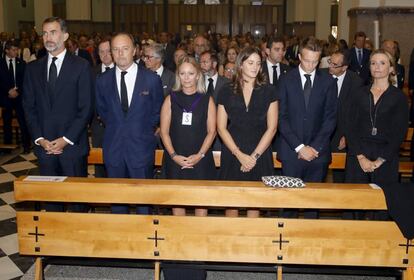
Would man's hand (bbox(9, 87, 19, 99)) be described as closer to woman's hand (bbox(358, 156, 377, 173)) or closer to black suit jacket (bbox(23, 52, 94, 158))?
black suit jacket (bbox(23, 52, 94, 158))

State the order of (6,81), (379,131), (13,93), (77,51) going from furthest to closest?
(77,51) < (6,81) < (13,93) < (379,131)

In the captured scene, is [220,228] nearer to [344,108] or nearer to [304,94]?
[304,94]

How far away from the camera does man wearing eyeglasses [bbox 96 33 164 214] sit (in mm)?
4035

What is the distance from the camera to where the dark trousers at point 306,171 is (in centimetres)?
421

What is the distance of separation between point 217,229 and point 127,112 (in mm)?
1316

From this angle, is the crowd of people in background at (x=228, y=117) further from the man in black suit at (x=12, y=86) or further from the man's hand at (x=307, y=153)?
the man in black suit at (x=12, y=86)

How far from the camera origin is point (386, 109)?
4.15 meters

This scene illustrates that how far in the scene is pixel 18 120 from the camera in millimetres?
8086

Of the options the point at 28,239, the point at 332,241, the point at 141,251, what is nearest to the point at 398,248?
the point at 332,241

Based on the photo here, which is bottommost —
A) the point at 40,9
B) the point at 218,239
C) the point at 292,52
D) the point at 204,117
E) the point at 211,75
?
the point at 218,239

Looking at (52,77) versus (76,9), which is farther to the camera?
(76,9)

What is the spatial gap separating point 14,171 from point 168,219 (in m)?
4.51

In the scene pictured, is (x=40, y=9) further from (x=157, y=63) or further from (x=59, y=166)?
(x=59, y=166)

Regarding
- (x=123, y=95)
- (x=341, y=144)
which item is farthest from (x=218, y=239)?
(x=341, y=144)
